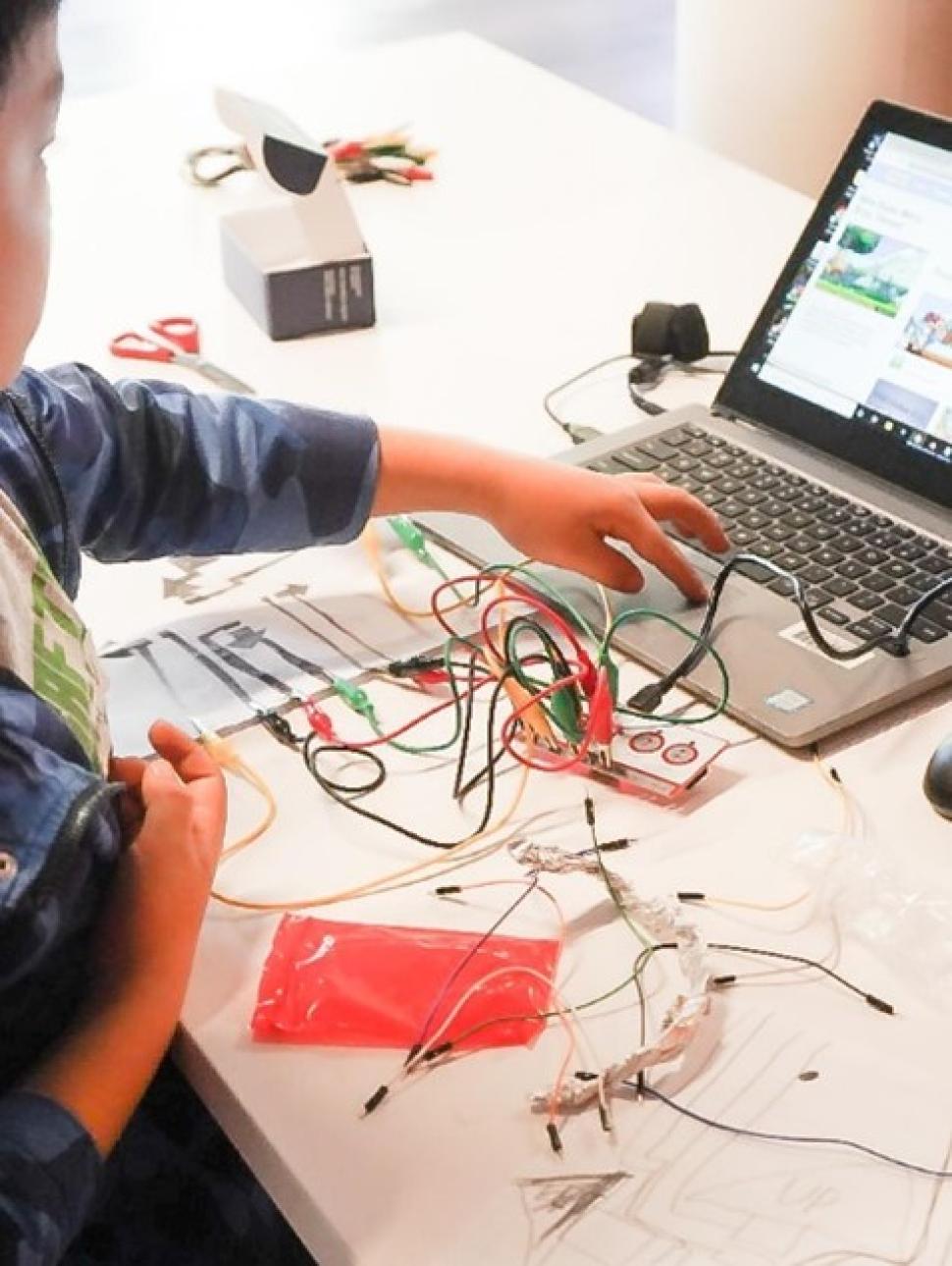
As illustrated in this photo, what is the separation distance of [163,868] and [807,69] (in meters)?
1.97

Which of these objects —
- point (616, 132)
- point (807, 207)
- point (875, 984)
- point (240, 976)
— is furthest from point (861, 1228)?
point (616, 132)

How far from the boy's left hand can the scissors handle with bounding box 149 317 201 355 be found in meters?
0.42

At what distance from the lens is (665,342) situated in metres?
1.30

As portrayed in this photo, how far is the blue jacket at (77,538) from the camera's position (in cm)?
68

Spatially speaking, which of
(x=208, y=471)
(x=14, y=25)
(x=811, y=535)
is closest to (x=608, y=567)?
(x=811, y=535)

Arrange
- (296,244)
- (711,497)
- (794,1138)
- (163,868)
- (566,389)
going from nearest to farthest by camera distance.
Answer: (794,1138), (163,868), (711,497), (566,389), (296,244)

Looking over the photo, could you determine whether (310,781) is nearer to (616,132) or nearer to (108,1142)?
(108,1142)

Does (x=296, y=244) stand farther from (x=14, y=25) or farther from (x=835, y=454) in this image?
(x=14, y=25)

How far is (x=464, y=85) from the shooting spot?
1905 mm

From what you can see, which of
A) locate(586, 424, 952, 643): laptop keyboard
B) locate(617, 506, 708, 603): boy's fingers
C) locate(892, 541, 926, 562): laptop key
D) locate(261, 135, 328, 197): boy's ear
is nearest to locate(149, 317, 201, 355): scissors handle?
locate(261, 135, 328, 197): boy's ear

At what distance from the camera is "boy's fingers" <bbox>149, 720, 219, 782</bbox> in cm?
84

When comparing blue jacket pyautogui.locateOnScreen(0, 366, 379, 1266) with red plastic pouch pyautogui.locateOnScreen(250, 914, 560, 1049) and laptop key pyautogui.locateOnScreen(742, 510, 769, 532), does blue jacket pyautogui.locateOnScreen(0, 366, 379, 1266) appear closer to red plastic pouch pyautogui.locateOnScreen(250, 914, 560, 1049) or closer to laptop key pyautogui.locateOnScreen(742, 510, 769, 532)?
red plastic pouch pyautogui.locateOnScreen(250, 914, 560, 1049)

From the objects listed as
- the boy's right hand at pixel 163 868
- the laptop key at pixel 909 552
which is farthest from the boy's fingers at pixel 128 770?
the laptop key at pixel 909 552

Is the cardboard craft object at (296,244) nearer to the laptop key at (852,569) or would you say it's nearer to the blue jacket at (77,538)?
the blue jacket at (77,538)
